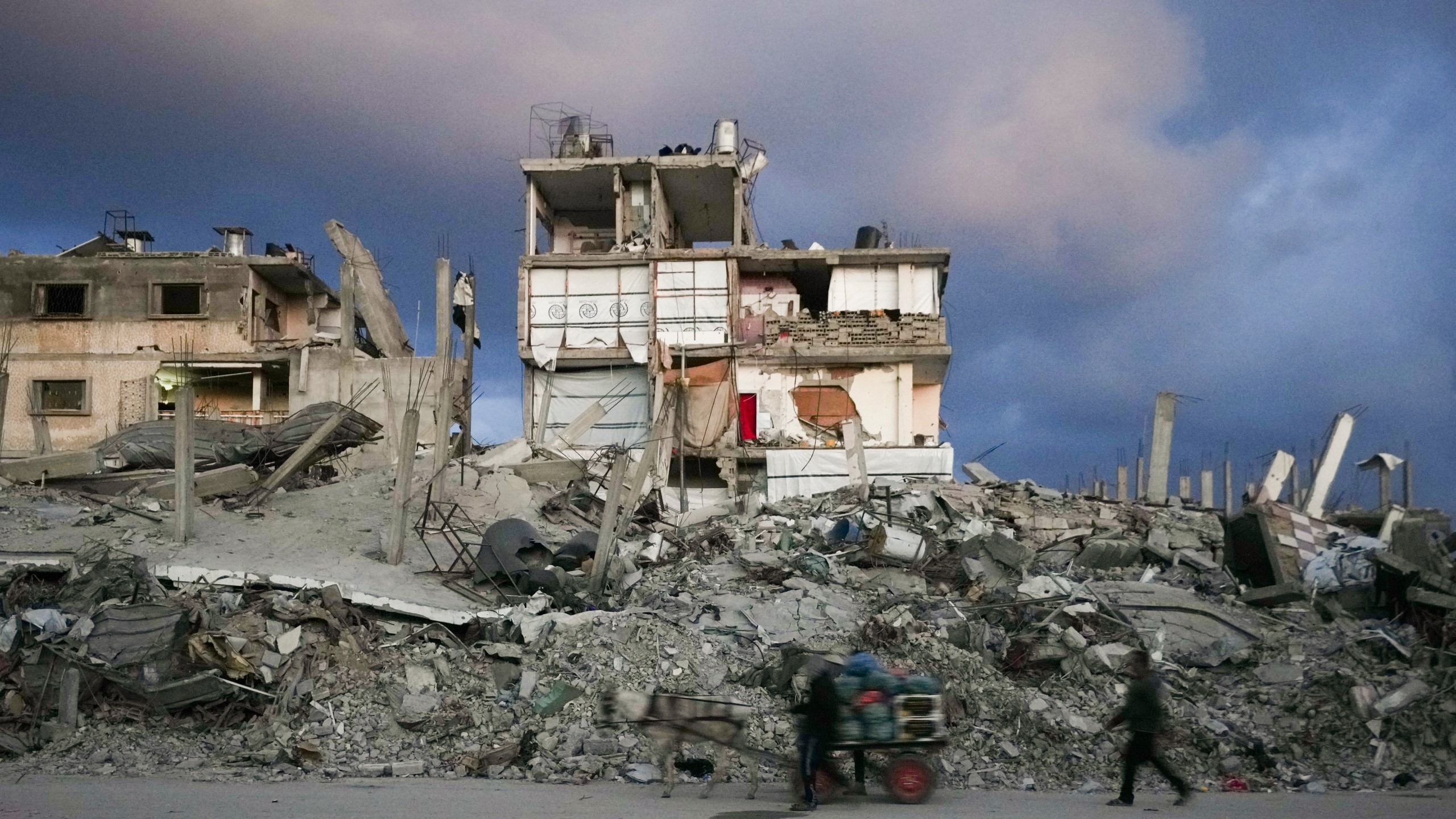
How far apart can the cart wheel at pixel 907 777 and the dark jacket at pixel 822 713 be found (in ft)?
2.41

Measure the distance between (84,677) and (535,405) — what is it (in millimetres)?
21803

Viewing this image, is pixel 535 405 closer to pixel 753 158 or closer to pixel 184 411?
pixel 753 158

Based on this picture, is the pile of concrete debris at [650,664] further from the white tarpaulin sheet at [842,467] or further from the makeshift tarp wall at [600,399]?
the makeshift tarp wall at [600,399]

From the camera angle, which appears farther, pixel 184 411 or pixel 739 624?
pixel 184 411

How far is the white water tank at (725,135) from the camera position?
33.5 m

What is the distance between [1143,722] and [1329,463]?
14.0m

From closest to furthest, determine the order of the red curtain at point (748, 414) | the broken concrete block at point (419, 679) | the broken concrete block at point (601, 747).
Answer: the broken concrete block at point (601, 747) → the broken concrete block at point (419, 679) → the red curtain at point (748, 414)

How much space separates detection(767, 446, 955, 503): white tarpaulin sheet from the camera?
28547 millimetres

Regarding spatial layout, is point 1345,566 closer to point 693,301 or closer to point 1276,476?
point 1276,476

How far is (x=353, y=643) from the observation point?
13.0 meters

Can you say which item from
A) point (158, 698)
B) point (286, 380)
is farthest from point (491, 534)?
point (286, 380)

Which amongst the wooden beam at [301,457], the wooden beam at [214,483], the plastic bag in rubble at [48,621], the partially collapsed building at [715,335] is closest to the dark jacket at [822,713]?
the plastic bag in rubble at [48,621]

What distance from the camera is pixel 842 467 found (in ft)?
93.5

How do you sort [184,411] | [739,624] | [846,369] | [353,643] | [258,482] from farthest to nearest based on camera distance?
[846,369] → [258,482] → [184,411] → [739,624] → [353,643]
